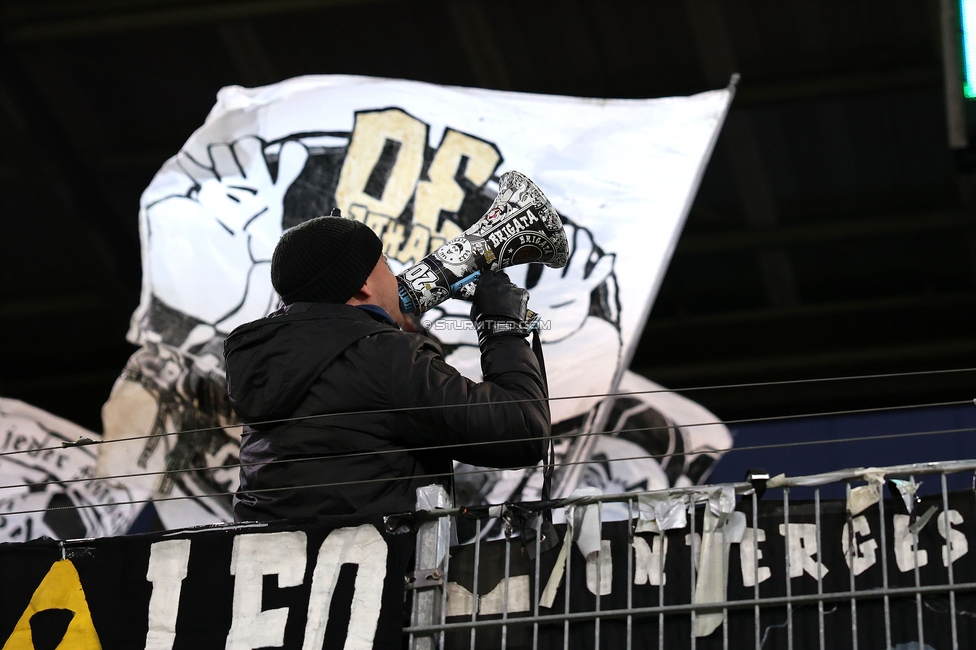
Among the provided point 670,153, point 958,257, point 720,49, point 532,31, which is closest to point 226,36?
point 532,31

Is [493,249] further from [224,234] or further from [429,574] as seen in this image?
[224,234]

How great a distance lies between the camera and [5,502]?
3.91m

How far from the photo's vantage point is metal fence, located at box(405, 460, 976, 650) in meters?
1.70

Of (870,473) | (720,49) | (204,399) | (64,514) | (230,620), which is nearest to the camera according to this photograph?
(870,473)

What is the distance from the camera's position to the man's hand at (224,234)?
11.9ft

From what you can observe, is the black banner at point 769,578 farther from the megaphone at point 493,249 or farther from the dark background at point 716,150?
the dark background at point 716,150

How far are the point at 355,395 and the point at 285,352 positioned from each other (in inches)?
6.3

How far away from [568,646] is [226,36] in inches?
169

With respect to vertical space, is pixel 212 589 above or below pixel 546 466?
below

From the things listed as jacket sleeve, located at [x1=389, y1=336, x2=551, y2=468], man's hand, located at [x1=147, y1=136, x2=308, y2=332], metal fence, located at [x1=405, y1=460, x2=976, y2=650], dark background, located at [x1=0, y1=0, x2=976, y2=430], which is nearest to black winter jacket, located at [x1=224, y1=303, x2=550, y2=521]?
jacket sleeve, located at [x1=389, y1=336, x2=551, y2=468]

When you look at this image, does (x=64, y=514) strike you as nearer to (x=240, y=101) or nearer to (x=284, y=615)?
(x=240, y=101)

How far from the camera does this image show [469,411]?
2.12 metres

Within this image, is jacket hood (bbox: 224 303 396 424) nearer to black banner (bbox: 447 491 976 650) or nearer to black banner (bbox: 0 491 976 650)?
black banner (bbox: 0 491 976 650)

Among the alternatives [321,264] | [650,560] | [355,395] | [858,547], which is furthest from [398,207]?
[858,547]
